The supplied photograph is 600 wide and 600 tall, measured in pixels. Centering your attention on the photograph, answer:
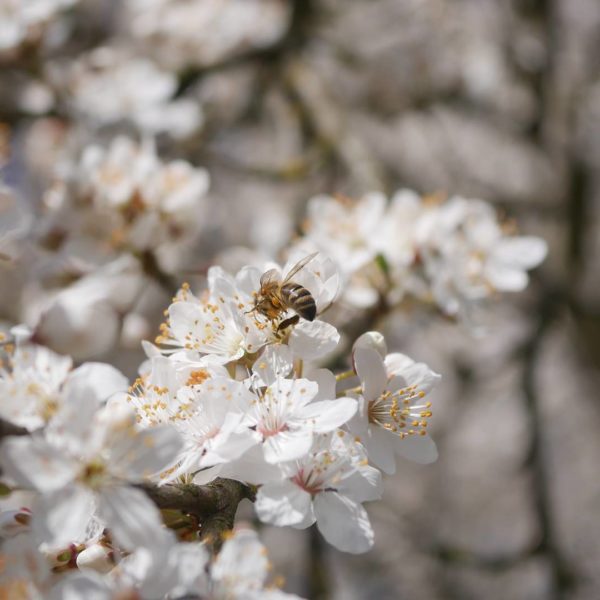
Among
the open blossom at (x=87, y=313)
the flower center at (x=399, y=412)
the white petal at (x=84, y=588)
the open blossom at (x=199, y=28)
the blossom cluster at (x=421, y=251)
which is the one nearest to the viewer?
the white petal at (x=84, y=588)

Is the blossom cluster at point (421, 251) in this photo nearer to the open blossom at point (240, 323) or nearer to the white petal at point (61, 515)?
the open blossom at point (240, 323)

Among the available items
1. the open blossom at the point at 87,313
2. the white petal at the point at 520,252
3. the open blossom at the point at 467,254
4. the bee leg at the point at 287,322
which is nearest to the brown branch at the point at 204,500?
the bee leg at the point at 287,322

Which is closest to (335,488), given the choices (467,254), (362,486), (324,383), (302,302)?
(362,486)

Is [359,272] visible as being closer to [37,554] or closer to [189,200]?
[189,200]

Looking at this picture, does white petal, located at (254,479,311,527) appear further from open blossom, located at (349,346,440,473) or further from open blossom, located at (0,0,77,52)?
open blossom, located at (0,0,77,52)

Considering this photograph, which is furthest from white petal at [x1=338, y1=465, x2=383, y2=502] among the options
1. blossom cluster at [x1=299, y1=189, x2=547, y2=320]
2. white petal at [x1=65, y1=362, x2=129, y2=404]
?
blossom cluster at [x1=299, y1=189, x2=547, y2=320]

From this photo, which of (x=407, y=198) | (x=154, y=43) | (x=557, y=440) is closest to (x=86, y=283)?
(x=407, y=198)
